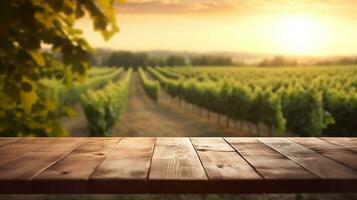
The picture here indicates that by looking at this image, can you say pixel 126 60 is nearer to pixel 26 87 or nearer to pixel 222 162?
pixel 26 87

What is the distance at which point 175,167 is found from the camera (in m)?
2.12

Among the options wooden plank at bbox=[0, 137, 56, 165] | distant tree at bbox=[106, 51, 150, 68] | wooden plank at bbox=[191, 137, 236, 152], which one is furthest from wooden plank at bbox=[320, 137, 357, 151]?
distant tree at bbox=[106, 51, 150, 68]

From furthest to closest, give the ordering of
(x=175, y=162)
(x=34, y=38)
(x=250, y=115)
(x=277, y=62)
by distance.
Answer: (x=277, y=62) < (x=250, y=115) < (x=34, y=38) < (x=175, y=162)

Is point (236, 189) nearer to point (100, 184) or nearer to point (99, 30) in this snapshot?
point (100, 184)

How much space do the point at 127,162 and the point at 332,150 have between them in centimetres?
112

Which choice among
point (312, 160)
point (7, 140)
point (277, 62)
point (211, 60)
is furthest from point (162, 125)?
point (211, 60)

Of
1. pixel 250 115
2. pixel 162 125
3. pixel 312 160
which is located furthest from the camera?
pixel 162 125

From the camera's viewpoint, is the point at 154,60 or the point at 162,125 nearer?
the point at 162,125

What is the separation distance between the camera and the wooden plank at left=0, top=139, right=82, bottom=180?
6.49 feet

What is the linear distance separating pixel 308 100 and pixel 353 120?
49.3 inches

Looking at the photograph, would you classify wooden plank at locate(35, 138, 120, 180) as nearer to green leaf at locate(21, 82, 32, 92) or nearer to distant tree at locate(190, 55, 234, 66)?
green leaf at locate(21, 82, 32, 92)

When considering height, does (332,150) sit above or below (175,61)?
below

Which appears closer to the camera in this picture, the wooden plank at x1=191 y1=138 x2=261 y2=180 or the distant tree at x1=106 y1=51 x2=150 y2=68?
the wooden plank at x1=191 y1=138 x2=261 y2=180

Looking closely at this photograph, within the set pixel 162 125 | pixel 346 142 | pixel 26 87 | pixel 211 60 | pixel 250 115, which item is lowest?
pixel 162 125
